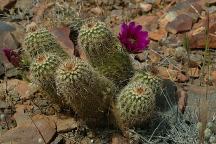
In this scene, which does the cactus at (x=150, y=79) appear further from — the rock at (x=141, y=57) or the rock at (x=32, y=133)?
the rock at (x=141, y=57)

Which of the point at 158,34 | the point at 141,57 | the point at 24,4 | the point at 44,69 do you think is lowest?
the point at 141,57

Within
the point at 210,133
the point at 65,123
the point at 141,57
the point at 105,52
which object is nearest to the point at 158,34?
the point at 141,57

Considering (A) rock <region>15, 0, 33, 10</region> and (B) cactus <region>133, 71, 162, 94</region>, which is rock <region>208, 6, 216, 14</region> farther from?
(A) rock <region>15, 0, 33, 10</region>

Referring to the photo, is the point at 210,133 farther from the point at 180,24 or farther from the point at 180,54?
the point at 180,24

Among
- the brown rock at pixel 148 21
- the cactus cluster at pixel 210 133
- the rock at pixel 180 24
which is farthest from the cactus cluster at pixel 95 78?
the brown rock at pixel 148 21

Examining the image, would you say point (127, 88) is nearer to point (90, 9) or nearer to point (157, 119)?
point (157, 119)

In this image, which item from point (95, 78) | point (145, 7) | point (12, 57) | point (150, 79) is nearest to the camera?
point (95, 78)

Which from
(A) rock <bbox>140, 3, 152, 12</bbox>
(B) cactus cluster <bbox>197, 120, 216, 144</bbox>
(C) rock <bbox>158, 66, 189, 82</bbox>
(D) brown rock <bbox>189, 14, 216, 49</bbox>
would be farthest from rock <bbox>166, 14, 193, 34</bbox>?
(B) cactus cluster <bbox>197, 120, 216, 144</bbox>

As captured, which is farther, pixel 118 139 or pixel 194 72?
pixel 194 72
